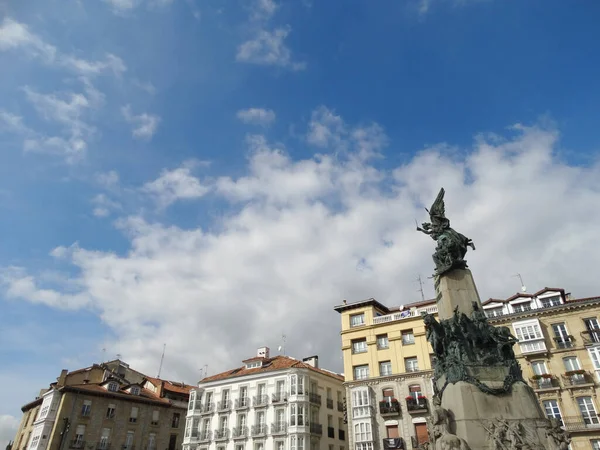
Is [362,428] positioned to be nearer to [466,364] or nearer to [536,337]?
[536,337]

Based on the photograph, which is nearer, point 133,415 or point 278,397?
point 278,397

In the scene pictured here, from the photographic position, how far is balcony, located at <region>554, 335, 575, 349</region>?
33.4 meters

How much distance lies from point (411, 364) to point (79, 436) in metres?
34.9

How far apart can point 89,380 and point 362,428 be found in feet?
109

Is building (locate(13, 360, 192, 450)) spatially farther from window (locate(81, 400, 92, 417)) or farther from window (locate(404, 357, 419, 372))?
window (locate(404, 357, 419, 372))

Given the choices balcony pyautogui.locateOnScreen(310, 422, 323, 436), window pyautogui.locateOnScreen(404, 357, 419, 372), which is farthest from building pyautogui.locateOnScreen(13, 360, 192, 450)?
window pyautogui.locateOnScreen(404, 357, 419, 372)

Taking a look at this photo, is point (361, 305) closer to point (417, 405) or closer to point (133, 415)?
point (417, 405)

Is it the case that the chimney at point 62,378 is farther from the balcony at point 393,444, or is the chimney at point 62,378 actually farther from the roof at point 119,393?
the balcony at point 393,444

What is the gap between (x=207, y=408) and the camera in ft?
152

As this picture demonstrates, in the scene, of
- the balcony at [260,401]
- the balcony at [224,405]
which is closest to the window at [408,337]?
the balcony at [260,401]

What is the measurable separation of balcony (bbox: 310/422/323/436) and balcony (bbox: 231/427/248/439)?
21.5ft

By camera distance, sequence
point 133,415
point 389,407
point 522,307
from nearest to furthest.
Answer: point 389,407 → point 522,307 → point 133,415

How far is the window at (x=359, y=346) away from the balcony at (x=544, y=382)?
13804 millimetres

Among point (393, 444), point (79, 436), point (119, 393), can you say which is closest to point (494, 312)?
point (393, 444)
